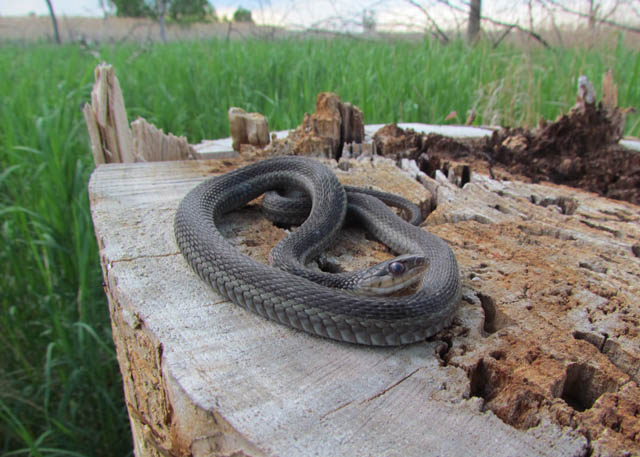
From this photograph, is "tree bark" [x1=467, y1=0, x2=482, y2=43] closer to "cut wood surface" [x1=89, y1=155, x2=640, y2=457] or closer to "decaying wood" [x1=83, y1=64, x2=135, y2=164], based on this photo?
"decaying wood" [x1=83, y1=64, x2=135, y2=164]

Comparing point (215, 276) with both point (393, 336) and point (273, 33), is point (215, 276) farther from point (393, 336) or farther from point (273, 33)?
point (273, 33)

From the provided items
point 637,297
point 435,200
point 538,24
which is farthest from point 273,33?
point 637,297

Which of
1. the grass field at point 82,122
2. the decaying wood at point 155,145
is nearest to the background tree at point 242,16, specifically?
the grass field at point 82,122

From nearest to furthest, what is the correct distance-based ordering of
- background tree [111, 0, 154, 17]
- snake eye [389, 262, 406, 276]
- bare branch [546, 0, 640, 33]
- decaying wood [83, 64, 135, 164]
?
snake eye [389, 262, 406, 276] → decaying wood [83, 64, 135, 164] → bare branch [546, 0, 640, 33] → background tree [111, 0, 154, 17]

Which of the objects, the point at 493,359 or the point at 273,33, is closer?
the point at 493,359

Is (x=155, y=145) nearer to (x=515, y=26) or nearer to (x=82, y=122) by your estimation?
(x=82, y=122)

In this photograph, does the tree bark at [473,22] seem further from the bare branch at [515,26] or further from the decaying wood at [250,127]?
the decaying wood at [250,127]

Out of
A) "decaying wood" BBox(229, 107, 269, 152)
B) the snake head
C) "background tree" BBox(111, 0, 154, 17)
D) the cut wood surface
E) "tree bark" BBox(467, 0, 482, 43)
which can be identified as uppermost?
"background tree" BBox(111, 0, 154, 17)

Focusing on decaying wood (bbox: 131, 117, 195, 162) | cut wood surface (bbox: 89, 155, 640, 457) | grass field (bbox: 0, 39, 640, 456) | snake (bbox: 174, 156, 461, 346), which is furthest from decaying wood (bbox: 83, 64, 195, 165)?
cut wood surface (bbox: 89, 155, 640, 457)

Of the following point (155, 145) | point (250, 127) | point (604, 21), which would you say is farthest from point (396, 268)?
point (604, 21)
